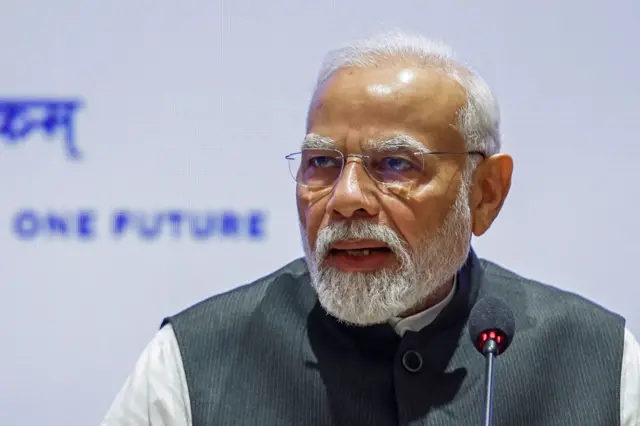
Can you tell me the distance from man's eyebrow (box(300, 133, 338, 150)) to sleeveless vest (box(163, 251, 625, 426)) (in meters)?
0.35

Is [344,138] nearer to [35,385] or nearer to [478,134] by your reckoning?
[478,134]

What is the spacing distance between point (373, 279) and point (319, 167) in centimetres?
26

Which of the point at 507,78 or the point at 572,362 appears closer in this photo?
the point at 572,362

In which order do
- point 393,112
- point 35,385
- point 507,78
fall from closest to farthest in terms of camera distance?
point 393,112 → point 35,385 → point 507,78

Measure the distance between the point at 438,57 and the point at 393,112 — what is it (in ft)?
0.70

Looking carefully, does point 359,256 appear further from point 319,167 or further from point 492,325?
point 492,325

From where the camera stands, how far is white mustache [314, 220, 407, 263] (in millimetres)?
1703

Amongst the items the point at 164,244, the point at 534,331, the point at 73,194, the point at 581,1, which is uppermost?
the point at 581,1

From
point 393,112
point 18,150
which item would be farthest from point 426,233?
point 18,150

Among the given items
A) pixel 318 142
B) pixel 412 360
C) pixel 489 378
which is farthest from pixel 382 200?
pixel 489 378

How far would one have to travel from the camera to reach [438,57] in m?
1.90

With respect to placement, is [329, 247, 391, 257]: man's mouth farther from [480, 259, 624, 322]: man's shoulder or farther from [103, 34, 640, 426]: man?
[480, 259, 624, 322]: man's shoulder

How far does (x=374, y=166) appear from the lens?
177 centimetres

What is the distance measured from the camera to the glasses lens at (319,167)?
1797 mm
